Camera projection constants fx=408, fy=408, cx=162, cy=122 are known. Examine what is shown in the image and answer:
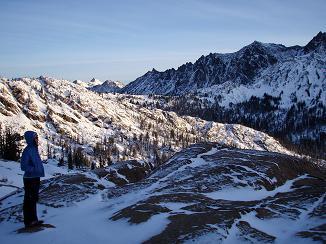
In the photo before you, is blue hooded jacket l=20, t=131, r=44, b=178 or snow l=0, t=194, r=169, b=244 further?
blue hooded jacket l=20, t=131, r=44, b=178

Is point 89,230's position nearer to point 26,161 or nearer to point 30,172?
point 30,172

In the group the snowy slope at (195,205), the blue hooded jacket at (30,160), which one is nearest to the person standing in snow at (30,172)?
the blue hooded jacket at (30,160)

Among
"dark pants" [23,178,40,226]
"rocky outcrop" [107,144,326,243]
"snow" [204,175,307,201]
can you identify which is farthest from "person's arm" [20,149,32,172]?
"snow" [204,175,307,201]

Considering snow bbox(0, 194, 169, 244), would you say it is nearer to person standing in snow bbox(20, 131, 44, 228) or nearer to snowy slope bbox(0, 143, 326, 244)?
snowy slope bbox(0, 143, 326, 244)

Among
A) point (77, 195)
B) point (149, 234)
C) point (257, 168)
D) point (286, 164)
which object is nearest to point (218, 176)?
point (257, 168)

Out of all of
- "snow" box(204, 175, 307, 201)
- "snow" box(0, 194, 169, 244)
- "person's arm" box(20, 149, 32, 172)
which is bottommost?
"snow" box(204, 175, 307, 201)

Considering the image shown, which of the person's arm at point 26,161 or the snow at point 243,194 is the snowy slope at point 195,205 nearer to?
the snow at point 243,194

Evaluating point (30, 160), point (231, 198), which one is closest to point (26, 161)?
point (30, 160)
